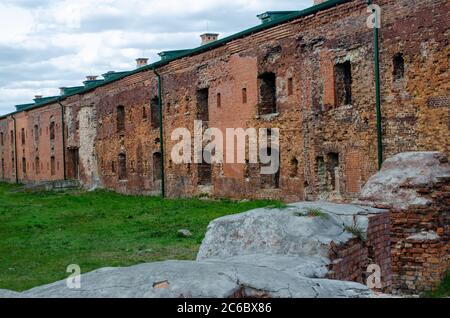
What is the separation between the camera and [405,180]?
384 inches

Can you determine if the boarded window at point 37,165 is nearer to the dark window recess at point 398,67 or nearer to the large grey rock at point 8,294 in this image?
the dark window recess at point 398,67

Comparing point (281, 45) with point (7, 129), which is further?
point (7, 129)

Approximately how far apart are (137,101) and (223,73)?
7747 mm

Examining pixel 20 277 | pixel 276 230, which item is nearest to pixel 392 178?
pixel 276 230

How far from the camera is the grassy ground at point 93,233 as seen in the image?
466 inches

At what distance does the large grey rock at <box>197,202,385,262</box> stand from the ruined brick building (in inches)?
247

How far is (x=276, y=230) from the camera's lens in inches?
300

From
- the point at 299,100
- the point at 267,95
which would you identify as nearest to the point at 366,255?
the point at 299,100

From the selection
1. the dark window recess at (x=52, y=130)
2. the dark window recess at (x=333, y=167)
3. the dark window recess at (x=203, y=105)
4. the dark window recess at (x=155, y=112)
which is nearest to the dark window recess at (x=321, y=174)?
the dark window recess at (x=333, y=167)

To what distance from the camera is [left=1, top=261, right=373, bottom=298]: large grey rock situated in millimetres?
4758

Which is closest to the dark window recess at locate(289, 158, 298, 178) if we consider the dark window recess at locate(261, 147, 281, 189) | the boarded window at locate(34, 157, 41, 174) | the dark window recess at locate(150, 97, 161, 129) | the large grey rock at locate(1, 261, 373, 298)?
the dark window recess at locate(261, 147, 281, 189)

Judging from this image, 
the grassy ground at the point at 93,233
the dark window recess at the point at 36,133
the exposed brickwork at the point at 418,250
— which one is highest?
the dark window recess at the point at 36,133

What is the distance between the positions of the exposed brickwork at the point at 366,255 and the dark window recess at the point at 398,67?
618 centimetres
